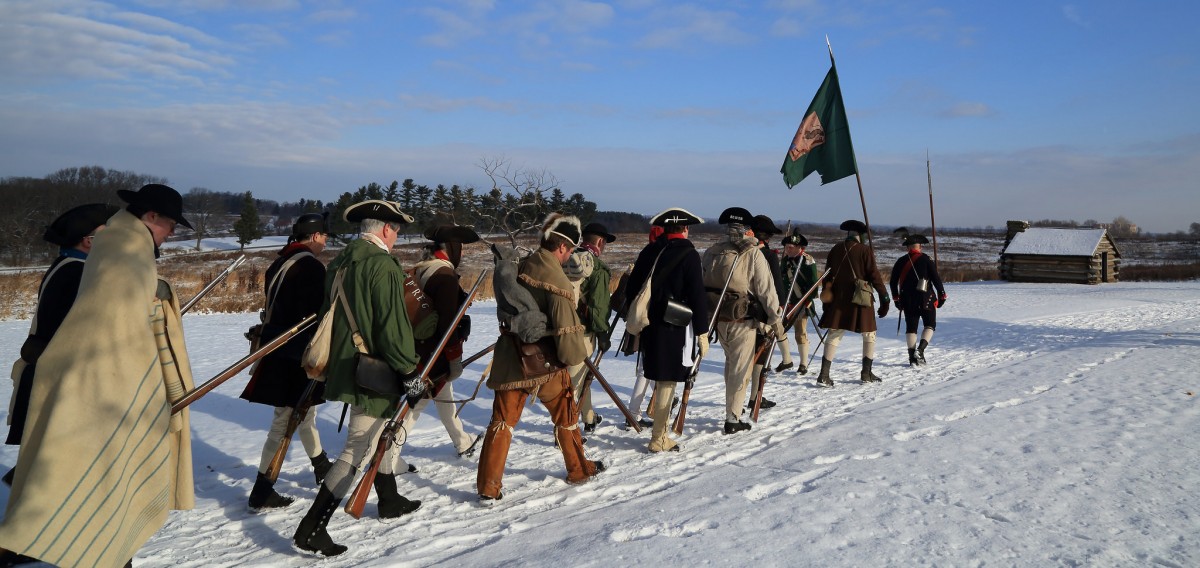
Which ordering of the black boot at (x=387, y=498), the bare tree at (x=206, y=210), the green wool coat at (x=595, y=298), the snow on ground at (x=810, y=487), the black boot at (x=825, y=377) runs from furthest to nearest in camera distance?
the bare tree at (x=206, y=210) → the black boot at (x=825, y=377) → the green wool coat at (x=595, y=298) → the black boot at (x=387, y=498) → the snow on ground at (x=810, y=487)

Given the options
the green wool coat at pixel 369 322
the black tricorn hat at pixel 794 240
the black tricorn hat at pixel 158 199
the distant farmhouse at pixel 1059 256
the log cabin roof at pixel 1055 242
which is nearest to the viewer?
the black tricorn hat at pixel 158 199

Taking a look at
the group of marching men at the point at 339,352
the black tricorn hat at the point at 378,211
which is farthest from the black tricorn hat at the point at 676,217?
the black tricorn hat at the point at 378,211

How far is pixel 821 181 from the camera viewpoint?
952cm

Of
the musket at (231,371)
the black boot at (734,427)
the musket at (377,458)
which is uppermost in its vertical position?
the musket at (231,371)

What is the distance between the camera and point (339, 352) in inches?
168

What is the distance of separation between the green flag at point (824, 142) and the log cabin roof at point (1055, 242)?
24.4m

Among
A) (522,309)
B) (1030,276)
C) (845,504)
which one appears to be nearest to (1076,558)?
(845,504)

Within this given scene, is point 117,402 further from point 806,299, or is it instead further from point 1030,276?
point 1030,276

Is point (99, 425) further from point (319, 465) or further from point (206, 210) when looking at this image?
point (206, 210)

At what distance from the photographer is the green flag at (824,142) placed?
9.43 metres

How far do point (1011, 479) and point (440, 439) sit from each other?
15.0 feet

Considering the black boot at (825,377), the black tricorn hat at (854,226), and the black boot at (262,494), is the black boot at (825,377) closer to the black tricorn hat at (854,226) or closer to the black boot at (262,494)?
the black tricorn hat at (854,226)

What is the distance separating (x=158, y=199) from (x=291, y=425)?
186 cm

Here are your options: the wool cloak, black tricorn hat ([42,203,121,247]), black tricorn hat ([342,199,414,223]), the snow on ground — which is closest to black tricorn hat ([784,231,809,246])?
the snow on ground
